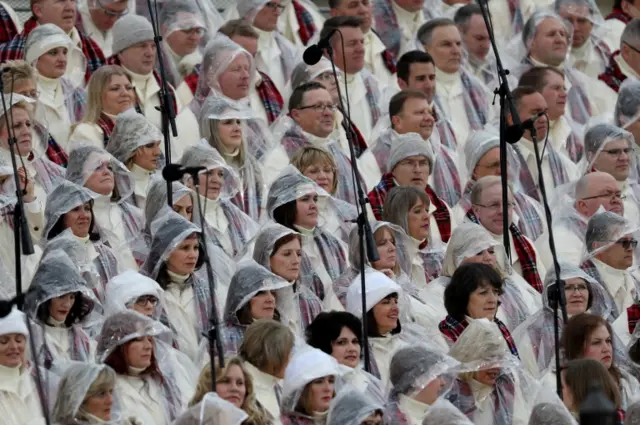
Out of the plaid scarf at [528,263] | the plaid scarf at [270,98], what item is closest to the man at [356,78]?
the plaid scarf at [270,98]

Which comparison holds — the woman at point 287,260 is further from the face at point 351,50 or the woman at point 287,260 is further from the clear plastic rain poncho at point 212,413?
the face at point 351,50

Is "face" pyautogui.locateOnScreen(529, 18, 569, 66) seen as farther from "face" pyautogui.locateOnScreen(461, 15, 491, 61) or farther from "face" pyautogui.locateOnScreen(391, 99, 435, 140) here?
"face" pyautogui.locateOnScreen(391, 99, 435, 140)

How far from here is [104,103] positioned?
504 inches

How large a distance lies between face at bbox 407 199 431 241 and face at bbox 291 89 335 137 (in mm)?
1134

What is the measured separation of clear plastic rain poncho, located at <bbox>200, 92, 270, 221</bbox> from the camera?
509 inches

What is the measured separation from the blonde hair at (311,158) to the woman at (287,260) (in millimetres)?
1035

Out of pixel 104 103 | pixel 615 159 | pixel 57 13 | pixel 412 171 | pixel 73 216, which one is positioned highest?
pixel 57 13

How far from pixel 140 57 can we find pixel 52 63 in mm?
650

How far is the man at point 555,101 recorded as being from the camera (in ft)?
48.7

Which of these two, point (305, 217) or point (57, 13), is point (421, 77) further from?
point (305, 217)

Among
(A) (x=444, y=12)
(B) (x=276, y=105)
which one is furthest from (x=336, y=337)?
(A) (x=444, y=12)

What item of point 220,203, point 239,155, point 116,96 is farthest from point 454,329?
point 116,96

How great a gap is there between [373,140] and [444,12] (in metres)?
2.67

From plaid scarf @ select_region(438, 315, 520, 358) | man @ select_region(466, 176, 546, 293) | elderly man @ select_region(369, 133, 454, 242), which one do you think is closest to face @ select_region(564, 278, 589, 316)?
plaid scarf @ select_region(438, 315, 520, 358)
